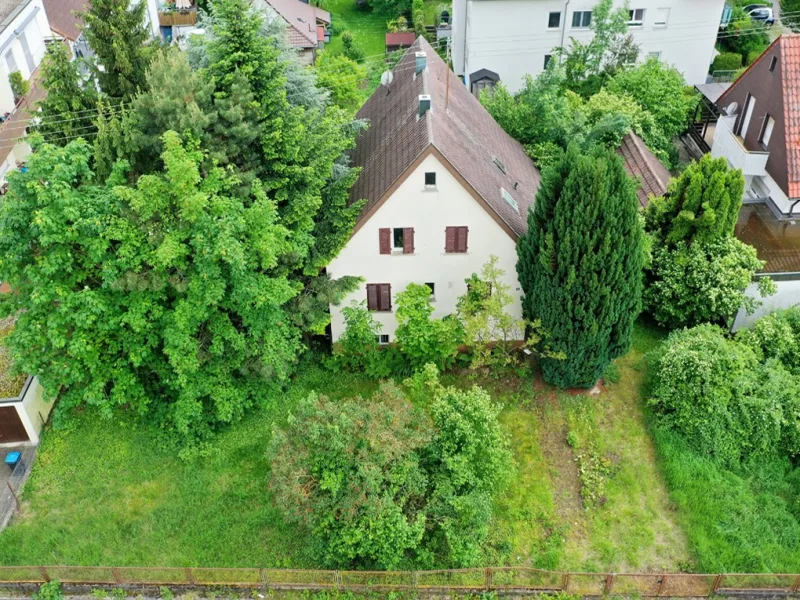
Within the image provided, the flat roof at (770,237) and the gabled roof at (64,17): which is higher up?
the gabled roof at (64,17)

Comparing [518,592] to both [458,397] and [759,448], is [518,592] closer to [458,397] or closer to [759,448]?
[458,397]

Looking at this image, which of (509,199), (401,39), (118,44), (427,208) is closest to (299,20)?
(401,39)

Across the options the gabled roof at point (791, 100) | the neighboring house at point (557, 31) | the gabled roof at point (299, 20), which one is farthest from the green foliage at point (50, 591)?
the gabled roof at point (299, 20)

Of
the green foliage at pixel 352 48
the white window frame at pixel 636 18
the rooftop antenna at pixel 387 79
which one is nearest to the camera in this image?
the rooftop antenna at pixel 387 79

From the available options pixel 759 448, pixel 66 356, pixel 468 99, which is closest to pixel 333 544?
pixel 66 356

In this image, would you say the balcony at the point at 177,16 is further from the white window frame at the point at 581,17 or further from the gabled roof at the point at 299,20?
the white window frame at the point at 581,17

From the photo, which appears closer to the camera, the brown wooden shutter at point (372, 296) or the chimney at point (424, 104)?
the chimney at point (424, 104)

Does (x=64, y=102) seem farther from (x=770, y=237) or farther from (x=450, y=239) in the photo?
(x=770, y=237)
